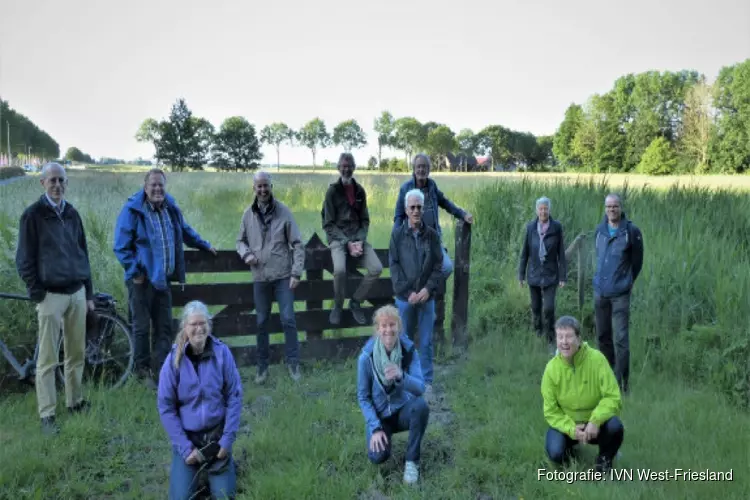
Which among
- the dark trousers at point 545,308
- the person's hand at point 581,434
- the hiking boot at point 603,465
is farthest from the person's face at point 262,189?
the hiking boot at point 603,465

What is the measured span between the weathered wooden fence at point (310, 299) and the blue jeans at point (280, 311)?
14.2 inches

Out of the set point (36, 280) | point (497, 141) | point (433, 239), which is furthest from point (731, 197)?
point (497, 141)

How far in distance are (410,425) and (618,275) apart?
2.82 m

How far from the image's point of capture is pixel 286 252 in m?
5.81

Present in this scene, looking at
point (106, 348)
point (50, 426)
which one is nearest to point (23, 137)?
point (106, 348)

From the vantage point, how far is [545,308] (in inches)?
264

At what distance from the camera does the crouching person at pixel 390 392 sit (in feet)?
12.4

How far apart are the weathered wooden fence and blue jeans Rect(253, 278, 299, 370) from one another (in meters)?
0.36

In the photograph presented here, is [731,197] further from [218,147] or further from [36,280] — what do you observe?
[218,147]

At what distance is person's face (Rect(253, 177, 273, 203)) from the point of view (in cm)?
562

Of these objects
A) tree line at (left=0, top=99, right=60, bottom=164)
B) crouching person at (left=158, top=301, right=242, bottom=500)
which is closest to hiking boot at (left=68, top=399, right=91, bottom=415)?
crouching person at (left=158, top=301, right=242, bottom=500)

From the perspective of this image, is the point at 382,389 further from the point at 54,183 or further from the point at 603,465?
the point at 54,183

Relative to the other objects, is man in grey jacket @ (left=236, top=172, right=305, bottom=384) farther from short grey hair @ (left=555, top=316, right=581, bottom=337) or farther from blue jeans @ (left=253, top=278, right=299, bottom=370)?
short grey hair @ (left=555, top=316, right=581, bottom=337)

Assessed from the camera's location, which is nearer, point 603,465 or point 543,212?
point 603,465
